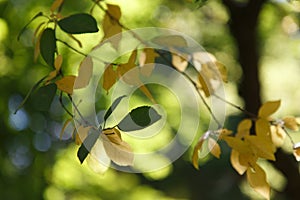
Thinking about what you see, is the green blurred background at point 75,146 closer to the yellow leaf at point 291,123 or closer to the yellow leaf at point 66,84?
the yellow leaf at point 291,123

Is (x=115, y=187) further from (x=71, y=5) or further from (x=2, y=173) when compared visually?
(x=71, y=5)

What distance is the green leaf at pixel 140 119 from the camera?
0.34m

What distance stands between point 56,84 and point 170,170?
1.29 m

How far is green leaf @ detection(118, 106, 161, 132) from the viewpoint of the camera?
0.34 metres

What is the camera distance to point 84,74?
0.40 m

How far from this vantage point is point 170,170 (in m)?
1.65

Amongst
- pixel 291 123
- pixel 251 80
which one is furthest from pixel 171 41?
pixel 251 80

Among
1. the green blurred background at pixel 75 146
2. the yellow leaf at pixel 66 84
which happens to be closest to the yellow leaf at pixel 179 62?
the yellow leaf at pixel 66 84

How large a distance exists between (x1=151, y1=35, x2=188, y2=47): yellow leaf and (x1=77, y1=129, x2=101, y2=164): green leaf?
141 millimetres

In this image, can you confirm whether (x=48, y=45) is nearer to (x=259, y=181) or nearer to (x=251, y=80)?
(x=259, y=181)

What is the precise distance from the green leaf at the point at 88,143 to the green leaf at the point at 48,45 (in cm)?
6

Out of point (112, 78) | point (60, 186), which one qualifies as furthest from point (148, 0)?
point (112, 78)

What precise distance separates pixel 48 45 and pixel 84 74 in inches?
1.4

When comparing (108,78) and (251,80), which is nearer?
(108,78)
